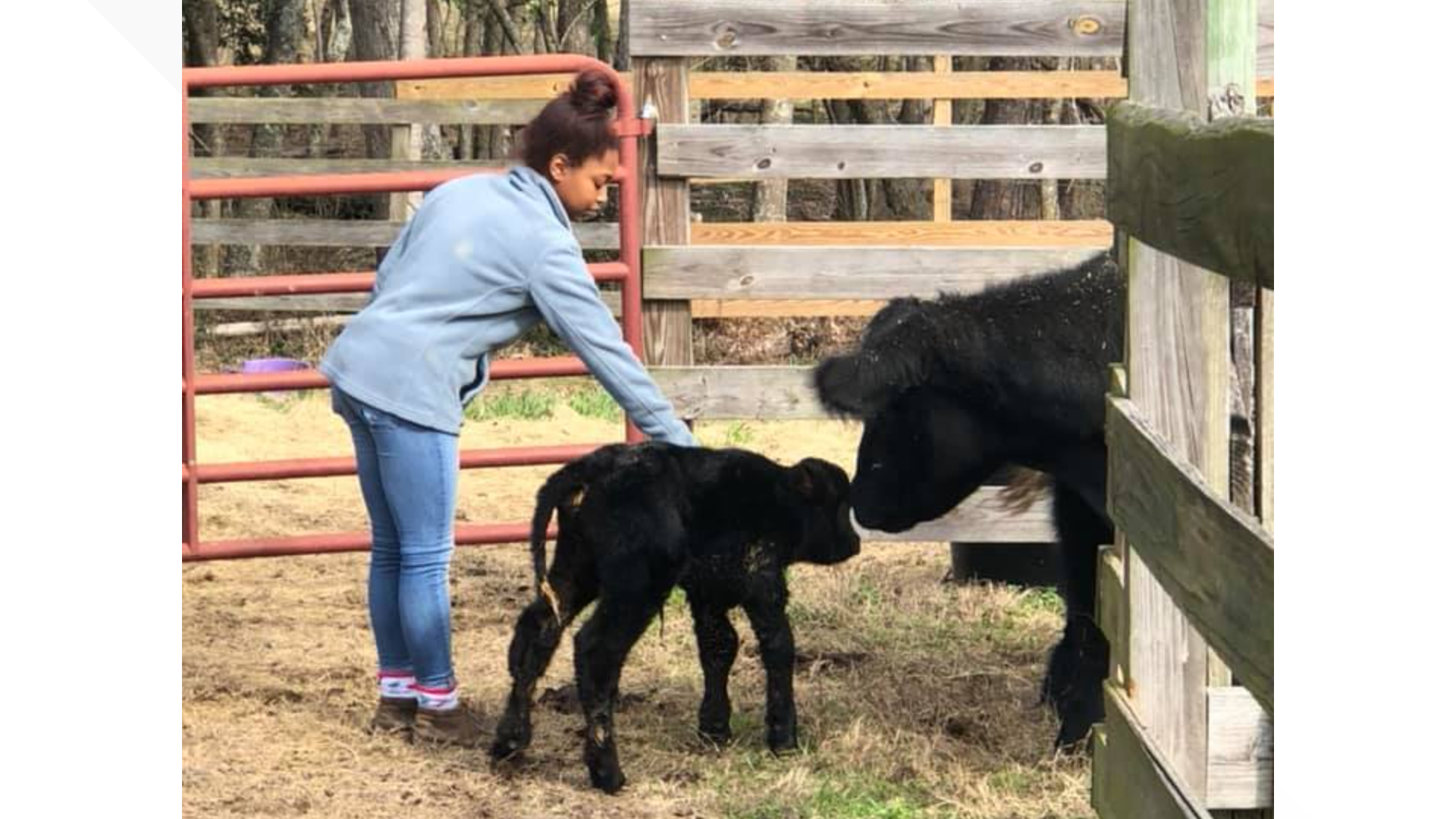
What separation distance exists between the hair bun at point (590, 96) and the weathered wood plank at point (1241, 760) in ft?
10.2

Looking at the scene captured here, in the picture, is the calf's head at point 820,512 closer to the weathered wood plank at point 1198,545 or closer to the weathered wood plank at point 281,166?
the weathered wood plank at point 1198,545

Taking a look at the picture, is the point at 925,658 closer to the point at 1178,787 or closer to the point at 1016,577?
the point at 1016,577

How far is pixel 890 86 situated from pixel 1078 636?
292 inches

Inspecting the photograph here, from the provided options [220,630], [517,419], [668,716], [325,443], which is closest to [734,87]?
[517,419]

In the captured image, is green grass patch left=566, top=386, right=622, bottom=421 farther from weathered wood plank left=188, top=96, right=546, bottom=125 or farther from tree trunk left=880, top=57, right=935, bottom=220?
tree trunk left=880, top=57, right=935, bottom=220

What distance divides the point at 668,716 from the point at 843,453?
3944mm

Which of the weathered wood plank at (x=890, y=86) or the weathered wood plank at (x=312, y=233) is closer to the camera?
the weathered wood plank at (x=890, y=86)

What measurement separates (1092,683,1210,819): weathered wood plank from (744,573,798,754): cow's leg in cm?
193

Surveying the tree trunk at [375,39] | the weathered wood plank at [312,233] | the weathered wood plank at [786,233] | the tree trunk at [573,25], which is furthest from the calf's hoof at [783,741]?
the tree trunk at [573,25]

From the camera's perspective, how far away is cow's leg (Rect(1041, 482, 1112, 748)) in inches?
230

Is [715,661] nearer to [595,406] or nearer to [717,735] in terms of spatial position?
[717,735]

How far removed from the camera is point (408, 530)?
572cm

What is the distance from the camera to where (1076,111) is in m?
16.9

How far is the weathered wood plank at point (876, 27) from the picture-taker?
7.43 m
